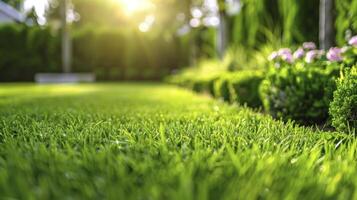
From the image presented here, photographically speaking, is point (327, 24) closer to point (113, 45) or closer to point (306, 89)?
point (306, 89)

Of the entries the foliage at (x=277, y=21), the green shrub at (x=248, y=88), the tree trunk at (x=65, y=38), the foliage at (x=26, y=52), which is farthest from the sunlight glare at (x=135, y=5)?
the green shrub at (x=248, y=88)

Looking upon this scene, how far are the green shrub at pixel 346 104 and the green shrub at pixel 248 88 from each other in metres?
2.35

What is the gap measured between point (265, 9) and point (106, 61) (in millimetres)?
13842

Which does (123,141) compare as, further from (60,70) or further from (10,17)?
(10,17)

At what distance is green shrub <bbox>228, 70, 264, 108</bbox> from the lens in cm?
564

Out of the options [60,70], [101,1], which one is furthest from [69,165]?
[101,1]

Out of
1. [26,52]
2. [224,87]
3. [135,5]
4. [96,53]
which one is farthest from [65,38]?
[135,5]

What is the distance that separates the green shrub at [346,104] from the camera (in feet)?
10.2

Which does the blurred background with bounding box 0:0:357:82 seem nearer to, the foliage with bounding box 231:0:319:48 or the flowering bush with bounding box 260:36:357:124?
the foliage with bounding box 231:0:319:48

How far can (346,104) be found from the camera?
313 cm

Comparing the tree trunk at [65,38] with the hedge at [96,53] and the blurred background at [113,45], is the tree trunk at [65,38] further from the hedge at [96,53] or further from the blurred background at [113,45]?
the hedge at [96,53]

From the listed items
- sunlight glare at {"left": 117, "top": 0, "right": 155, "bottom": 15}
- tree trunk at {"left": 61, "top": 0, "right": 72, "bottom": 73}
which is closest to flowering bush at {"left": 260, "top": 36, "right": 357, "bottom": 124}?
tree trunk at {"left": 61, "top": 0, "right": 72, "bottom": 73}

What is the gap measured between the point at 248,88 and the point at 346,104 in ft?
8.39

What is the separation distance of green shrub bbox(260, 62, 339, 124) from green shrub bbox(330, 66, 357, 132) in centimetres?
67
